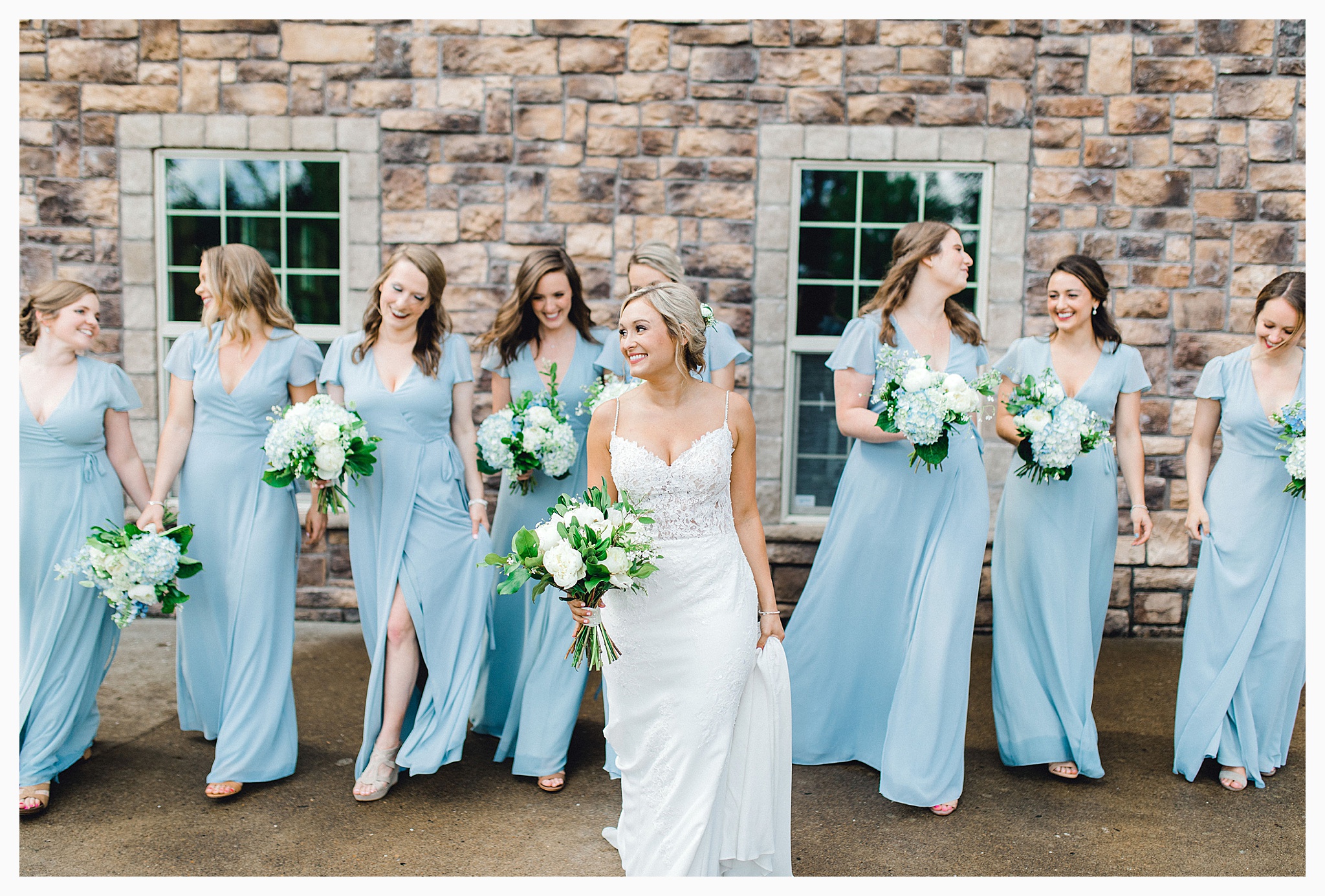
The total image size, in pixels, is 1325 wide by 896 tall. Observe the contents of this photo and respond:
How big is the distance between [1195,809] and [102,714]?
5149mm

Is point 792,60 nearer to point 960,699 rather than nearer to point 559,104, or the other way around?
point 559,104

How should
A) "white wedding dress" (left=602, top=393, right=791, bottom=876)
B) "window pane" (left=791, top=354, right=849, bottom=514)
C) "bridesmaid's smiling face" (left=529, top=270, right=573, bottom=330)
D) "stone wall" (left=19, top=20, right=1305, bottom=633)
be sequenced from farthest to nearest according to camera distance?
"window pane" (left=791, top=354, right=849, bottom=514)
"stone wall" (left=19, top=20, right=1305, bottom=633)
"bridesmaid's smiling face" (left=529, top=270, right=573, bottom=330)
"white wedding dress" (left=602, top=393, right=791, bottom=876)

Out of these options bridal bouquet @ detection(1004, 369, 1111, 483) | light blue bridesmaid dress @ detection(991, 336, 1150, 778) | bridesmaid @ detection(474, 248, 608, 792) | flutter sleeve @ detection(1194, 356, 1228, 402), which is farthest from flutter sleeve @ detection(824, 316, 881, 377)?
flutter sleeve @ detection(1194, 356, 1228, 402)

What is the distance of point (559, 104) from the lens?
6.21 metres

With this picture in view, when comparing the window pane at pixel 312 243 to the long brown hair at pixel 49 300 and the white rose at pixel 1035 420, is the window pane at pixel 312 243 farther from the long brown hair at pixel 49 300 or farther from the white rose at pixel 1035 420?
the white rose at pixel 1035 420

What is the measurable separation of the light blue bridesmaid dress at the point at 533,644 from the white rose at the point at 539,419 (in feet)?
0.90

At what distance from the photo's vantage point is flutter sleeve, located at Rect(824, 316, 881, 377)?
423 cm

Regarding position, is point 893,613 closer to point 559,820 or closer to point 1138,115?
point 559,820

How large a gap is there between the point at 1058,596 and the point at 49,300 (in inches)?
177

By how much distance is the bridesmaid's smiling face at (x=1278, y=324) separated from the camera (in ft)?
13.6

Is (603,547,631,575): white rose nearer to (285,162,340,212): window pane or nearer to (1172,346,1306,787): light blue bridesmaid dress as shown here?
(1172,346,1306,787): light blue bridesmaid dress

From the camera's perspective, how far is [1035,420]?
13.5 feet

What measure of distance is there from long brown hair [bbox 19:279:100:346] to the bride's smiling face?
2492 mm

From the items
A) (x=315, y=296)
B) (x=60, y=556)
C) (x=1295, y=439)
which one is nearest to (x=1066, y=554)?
(x=1295, y=439)
